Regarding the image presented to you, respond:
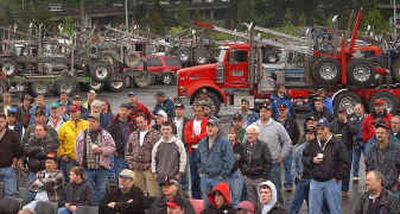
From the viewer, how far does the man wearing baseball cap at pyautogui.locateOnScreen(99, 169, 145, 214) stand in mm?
10406

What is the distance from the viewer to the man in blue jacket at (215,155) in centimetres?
1183

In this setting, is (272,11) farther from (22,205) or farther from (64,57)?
(22,205)

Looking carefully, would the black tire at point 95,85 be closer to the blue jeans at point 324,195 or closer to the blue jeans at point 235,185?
the blue jeans at point 235,185

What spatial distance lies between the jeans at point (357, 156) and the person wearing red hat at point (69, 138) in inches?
177

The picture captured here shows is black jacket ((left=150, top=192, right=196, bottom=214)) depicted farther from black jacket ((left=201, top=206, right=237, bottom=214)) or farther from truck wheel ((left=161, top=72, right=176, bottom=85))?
truck wheel ((left=161, top=72, right=176, bottom=85))

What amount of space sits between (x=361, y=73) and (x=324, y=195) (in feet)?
47.8

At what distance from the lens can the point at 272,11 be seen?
8381 cm

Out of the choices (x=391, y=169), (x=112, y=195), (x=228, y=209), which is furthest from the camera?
(x=391, y=169)

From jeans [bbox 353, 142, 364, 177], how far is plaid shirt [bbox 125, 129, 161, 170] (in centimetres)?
387

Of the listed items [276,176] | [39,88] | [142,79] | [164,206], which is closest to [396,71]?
[276,176]

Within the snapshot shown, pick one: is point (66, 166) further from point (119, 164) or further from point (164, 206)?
point (164, 206)

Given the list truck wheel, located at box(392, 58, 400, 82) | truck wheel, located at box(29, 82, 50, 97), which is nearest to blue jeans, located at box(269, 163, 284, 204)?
truck wheel, located at box(392, 58, 400, 82)

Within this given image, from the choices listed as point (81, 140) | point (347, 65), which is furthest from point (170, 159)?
point (347, 65)

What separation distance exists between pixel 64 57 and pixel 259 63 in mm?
12030
